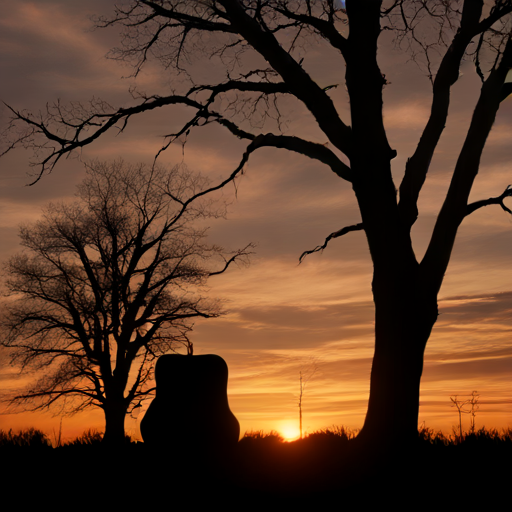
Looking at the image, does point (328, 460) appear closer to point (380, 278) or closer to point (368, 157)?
point (380, 278)

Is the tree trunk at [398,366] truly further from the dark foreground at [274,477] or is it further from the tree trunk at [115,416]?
the tree trunk at [115,416]

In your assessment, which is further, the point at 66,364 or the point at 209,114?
the point at 66,364

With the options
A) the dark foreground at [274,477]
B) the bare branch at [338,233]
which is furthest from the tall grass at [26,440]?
the bare branch at [338,233]

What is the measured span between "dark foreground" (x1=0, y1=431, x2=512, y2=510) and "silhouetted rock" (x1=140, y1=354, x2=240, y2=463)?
10 cm

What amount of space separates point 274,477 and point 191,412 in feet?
5.77

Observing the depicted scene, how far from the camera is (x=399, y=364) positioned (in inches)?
342

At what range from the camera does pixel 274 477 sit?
876 cm

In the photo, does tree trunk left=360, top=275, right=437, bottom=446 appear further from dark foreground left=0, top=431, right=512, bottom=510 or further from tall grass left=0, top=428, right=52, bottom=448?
tall grass left=0, top=428, right=52, bottom=448

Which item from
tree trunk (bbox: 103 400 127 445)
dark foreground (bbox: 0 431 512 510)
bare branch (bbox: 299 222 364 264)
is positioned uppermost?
bare branch (bbox: 299 222 364 264)

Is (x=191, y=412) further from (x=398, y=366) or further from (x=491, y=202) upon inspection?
(x=491, y=202)

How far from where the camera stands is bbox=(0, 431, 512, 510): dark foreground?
761 cm

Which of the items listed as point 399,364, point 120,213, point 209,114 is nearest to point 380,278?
point 399,364

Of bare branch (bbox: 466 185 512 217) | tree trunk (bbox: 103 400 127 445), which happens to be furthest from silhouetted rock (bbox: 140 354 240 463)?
tree trunk (bbox: 103 400 127 445)

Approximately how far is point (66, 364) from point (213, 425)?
11.5 metres
